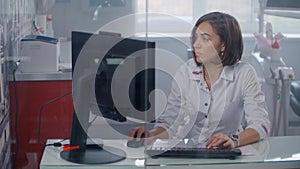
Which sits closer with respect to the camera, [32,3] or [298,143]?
[298,143]

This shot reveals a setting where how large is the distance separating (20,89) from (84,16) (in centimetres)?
119

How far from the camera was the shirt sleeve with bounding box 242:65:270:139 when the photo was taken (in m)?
1.57

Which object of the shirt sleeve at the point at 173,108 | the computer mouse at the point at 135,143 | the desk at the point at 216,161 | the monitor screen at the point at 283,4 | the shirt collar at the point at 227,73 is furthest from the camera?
the monitor screen at the point at 283,4

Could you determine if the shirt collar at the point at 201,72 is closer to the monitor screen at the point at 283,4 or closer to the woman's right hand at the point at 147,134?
the woman's right hand at the point at 147,134

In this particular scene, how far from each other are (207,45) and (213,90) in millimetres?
202

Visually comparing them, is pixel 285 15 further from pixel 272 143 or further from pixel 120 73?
pixel 120 73

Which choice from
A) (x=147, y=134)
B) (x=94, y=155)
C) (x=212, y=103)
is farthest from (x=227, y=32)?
(x=94, y=155)

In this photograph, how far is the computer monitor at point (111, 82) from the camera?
135 centimetres

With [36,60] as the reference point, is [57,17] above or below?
above

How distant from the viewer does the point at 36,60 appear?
2646mm

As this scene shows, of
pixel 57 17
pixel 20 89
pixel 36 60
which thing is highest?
pixel 57 17

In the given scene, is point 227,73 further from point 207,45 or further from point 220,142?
point 220,142

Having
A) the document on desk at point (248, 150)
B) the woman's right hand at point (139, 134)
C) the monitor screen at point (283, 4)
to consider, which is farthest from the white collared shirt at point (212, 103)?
the monitor screen at point (283, 4)

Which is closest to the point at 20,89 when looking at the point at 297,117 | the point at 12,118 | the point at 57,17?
the point at 12,118
